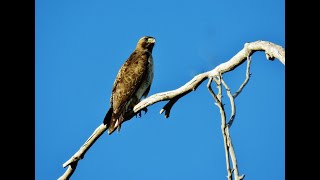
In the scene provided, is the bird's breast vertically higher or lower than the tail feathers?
higher

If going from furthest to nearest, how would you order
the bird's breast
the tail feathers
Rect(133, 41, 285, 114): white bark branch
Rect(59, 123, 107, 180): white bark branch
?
the bird's breast → the tail feathers → Rect(59, 123, 107, 180): white bark branch → Rect(133, 41, 285, 114): white bark branch

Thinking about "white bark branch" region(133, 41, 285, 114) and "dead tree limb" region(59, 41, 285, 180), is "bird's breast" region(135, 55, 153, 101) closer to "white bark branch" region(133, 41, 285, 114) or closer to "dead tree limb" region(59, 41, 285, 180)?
"dead tree limb" region(59, 41, 285, 180)

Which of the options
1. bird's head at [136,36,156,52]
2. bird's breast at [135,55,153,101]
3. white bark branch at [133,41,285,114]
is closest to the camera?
white bark branch at [133,41,285,114]

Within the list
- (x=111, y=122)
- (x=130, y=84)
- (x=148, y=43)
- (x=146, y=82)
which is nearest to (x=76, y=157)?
(x=111, y=122)

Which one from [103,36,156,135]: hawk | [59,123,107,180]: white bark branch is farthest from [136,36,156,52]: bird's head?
[59,123,107,180]: white bark branch

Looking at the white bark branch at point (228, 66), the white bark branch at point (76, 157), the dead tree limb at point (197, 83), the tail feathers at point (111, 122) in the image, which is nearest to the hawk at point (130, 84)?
the tail feathers at point (111, 122)

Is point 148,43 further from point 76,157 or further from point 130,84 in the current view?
point 76,157

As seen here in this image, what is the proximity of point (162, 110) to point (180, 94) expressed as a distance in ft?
1.26

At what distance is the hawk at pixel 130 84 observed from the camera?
6.93m

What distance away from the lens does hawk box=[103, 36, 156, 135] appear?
693 cm

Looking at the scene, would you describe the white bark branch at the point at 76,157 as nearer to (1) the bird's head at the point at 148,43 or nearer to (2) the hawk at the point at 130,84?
(2) the hawk at the point at 130,84

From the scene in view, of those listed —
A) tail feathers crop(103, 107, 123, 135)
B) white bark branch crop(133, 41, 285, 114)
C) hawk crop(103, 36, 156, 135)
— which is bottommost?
tail feathers crop(103, 107, 123, 135)

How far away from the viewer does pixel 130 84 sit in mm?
7539
